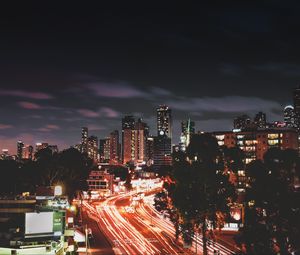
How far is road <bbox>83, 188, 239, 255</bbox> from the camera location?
5269 centimetres

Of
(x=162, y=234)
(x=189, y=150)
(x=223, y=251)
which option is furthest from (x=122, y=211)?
(x=189, y=150)

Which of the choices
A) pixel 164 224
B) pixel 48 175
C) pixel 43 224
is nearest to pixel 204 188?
pixel 43 224

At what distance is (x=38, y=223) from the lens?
3334 centimetres

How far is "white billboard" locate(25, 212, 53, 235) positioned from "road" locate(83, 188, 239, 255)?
753 inches

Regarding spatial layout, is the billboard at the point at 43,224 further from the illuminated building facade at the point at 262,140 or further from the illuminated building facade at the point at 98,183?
the illuminated building facade at the point at 262,140

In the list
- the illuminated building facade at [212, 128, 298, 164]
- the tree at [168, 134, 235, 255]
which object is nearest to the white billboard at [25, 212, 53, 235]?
the tree at [168, 134, 235, 255]

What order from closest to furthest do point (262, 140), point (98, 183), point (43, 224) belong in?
point (43, 224), point (98, 183), point (262, 140)

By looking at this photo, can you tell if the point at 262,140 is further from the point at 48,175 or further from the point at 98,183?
the point at 48,175

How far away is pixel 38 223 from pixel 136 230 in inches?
1459

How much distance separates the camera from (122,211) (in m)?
94.7

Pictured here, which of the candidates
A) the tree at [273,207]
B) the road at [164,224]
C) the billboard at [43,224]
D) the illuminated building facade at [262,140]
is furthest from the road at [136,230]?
the illuminated building facade at [262,140]

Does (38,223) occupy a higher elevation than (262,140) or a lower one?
lower

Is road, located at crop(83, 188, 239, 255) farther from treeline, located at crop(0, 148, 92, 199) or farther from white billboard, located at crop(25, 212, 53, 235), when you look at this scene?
white billboard, located at crop(25, 212, 53, 235)

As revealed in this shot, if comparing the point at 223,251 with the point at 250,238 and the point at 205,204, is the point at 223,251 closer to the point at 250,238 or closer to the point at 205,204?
the point at 205,204
